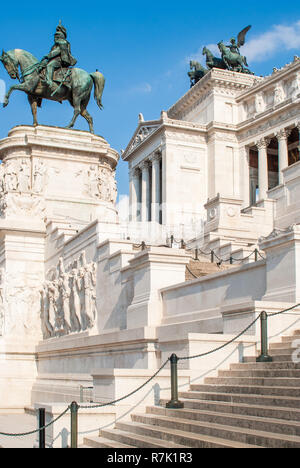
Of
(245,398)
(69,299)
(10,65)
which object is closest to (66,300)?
(69,299)

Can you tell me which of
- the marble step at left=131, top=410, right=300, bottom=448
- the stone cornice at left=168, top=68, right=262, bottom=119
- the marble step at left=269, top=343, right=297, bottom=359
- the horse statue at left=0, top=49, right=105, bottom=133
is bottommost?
the marble step at left=131, top=410, right=300, bottom=448

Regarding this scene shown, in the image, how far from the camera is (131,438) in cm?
1177

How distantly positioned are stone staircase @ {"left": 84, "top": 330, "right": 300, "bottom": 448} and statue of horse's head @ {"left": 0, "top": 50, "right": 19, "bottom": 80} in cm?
2115

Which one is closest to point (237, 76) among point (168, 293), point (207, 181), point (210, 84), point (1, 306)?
point (210, 84)

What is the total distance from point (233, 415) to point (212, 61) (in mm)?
71082

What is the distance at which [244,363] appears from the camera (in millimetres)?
12625

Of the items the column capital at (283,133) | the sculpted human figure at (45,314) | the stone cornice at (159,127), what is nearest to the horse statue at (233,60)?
the stone cornice at (159,127)

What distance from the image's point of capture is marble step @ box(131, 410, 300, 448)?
9156mm

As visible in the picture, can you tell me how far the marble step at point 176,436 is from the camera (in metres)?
9.92

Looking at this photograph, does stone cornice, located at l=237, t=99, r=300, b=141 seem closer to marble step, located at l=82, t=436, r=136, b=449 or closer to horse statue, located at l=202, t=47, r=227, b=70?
horse statue, located at l=202, t=47, r=227, b=70

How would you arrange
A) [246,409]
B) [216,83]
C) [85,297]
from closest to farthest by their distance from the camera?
[246,409] → [85,297] → [216,83]

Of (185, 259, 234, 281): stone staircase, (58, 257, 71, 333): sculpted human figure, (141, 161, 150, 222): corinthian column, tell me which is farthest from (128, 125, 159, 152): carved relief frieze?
(185, 259, 234, 281): stone staircase

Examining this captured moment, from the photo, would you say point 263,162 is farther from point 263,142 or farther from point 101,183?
point 101,183

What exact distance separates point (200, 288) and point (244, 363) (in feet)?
14.1
